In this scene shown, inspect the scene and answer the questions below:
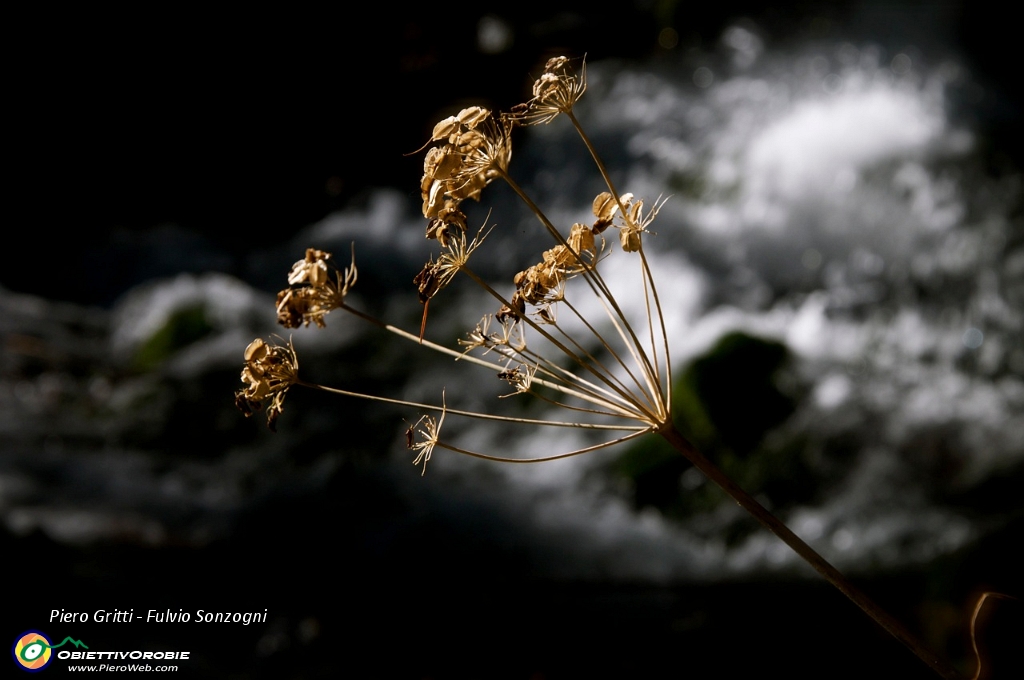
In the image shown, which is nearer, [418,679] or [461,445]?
[418,679]

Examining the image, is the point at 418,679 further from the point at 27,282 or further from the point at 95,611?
the point at 27,282

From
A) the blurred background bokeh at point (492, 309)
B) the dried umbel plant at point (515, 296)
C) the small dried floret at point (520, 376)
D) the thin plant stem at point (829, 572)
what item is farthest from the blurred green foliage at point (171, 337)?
the thin plant stem at point (829, 572)

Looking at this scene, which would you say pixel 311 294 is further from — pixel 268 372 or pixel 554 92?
pixel 554 92

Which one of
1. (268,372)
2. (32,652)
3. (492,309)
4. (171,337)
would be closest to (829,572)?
(268,372)

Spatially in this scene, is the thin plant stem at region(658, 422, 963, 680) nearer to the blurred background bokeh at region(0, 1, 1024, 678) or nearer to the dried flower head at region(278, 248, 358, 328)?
the dried flower head at region(278, 248, 358, 328)

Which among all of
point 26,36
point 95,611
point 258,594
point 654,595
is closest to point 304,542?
point 258,594

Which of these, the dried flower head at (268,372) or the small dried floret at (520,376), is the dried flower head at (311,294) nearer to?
the dried flower head at (268,372)
